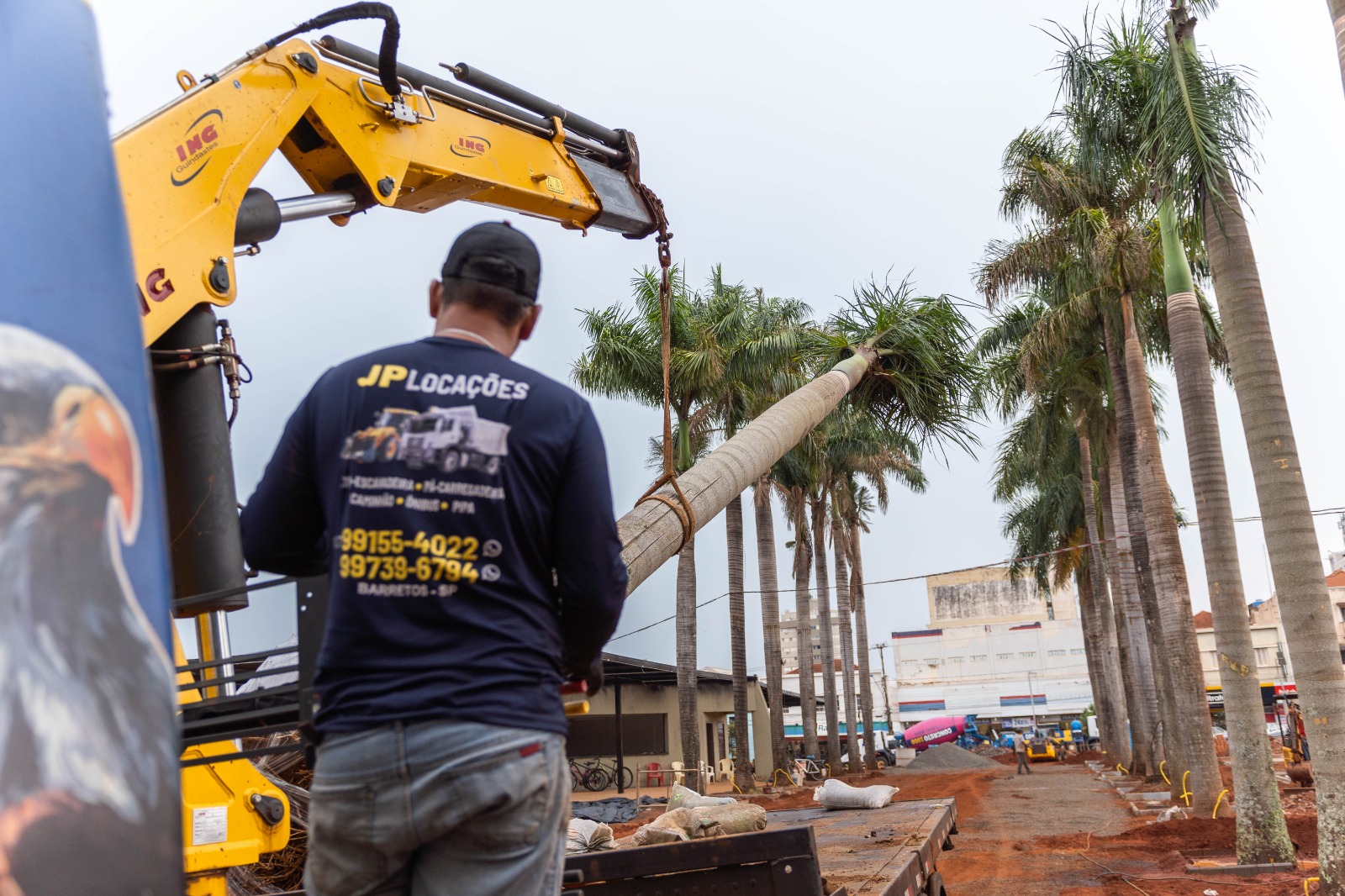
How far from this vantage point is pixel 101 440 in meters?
1.41

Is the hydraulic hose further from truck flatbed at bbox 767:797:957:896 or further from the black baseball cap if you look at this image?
truck flatbed at bbox 767:797:957:896

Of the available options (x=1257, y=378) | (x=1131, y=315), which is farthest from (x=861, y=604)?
(x=1257, y=378)

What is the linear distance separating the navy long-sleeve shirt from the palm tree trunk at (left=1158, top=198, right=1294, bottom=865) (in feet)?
42.6

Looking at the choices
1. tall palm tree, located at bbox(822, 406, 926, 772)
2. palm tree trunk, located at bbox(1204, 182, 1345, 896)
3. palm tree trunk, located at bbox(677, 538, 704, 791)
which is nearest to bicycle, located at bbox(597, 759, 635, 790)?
palm tree trunk, located at bbox(677, 538, 704, 791)

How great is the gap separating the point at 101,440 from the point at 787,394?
25163 mm

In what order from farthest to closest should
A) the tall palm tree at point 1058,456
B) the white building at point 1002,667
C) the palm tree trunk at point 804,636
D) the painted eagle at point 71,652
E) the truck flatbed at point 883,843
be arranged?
the white building at point 1002,667 < the palm tree trunk at point 804,636 < the tall palm tree at point 1058,456 < the truck flatbed at point 883,843 < the painted eagle at point 71,652

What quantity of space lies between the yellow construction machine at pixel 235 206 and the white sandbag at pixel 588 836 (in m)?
1.60

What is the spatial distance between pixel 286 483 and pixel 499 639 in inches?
25.3

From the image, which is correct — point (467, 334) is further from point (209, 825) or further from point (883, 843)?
point (883, 843)

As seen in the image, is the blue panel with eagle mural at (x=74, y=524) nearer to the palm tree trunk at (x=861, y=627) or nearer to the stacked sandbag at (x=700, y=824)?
the stacked sandbag at (x=700, y=824)

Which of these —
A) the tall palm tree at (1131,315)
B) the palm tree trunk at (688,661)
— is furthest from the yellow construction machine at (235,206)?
the palm tree trunk at (688,661)

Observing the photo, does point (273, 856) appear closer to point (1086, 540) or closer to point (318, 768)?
point (318, 768)

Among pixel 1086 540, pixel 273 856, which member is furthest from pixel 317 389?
pixel 1086 540

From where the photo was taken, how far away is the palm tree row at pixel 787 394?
10383 millimetres
